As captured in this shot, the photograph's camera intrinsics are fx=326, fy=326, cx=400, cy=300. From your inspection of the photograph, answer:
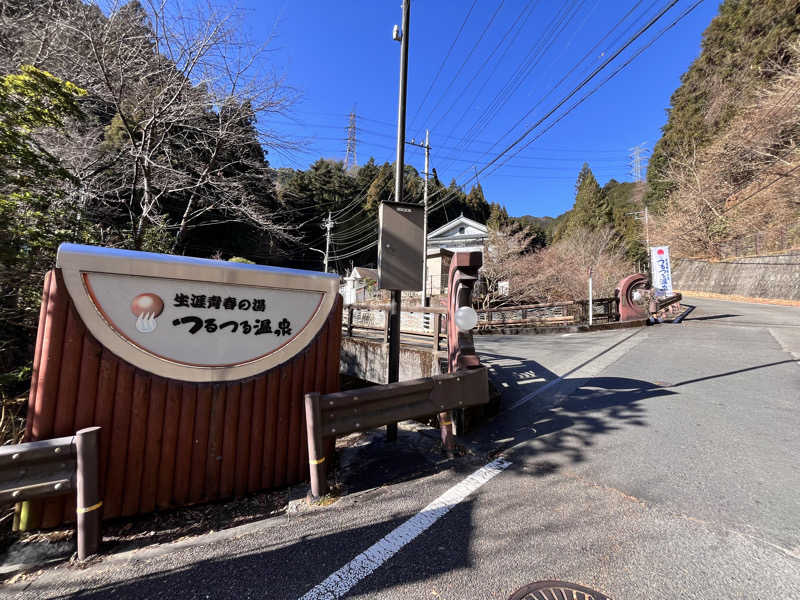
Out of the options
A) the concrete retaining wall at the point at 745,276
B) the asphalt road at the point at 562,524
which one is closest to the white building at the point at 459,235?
the concrete retaining wall at the point at 745,276

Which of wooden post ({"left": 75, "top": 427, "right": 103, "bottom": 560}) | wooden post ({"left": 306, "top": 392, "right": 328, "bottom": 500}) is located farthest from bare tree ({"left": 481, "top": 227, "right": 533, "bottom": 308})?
wooden post ({"left": 75, "top": 427, "right": 103, "bottom": 560})

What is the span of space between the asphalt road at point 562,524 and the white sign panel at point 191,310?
1.37 meters

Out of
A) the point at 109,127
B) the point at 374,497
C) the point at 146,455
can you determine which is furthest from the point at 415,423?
the point at 109,127

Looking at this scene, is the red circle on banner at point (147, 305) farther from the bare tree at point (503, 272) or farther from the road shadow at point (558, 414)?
the bare tree at point (503, 272)

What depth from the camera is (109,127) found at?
7.86 metres

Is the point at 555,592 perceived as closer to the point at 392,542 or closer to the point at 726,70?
the point at 392,542

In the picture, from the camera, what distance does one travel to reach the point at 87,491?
7.27 ft

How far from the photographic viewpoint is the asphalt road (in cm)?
194

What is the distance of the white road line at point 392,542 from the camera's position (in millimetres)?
1912

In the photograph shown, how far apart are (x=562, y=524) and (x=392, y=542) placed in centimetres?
127

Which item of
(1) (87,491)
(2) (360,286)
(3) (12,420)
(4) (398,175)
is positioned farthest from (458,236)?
(1) (87,491)

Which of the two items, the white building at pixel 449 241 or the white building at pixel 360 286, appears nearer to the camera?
the white building at pixel 449 241

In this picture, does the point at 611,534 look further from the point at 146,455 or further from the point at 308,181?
the point at 308,181

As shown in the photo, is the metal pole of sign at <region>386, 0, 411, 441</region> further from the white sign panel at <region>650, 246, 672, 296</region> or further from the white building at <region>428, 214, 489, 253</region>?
the white building at <region>428, 214, 489, 253</region>
